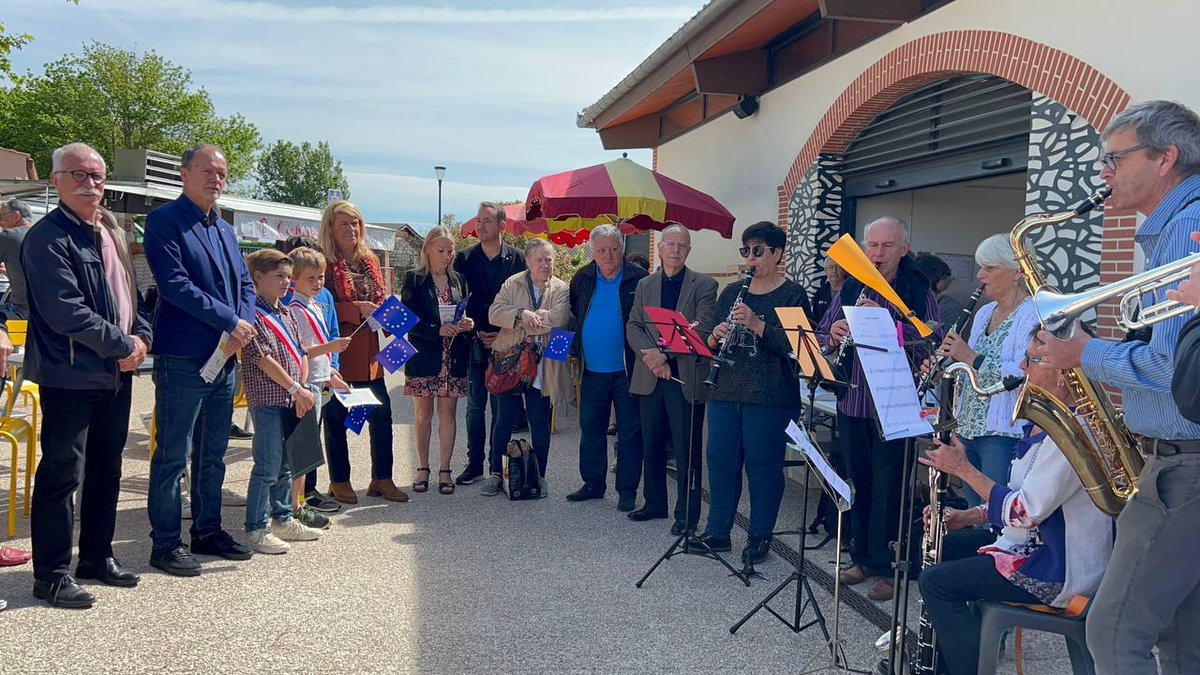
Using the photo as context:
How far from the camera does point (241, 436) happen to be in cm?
787

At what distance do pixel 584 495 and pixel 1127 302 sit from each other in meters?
4.26

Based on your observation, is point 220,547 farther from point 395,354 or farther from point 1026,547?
point 1026,547

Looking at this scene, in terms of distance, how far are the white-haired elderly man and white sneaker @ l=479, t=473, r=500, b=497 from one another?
540mm

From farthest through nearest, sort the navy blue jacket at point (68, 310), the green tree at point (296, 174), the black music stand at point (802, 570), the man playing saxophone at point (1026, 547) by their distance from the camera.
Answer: the green tree at point (296, 174), the navy blue jacket at point (68, 310), the black music stand at point (802, 570), the man playing saxophone at point (1026, 547)

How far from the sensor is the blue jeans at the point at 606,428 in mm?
5883

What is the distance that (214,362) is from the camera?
164 inches

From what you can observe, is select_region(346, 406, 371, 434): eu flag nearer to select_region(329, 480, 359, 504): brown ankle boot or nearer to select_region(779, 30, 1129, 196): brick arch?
select_region(329, 480, 359, 504): brown ankle boot

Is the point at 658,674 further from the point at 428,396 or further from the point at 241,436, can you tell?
the point at 241,436

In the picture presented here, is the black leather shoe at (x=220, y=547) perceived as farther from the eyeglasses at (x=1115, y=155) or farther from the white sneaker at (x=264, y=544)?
the eyeglasses at (x=1115, y=155)

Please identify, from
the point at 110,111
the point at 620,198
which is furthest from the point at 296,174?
the point at 620,198

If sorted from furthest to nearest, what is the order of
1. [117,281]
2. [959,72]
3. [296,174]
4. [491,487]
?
[296,174] → [491,487] → [959,72] → [117,281]

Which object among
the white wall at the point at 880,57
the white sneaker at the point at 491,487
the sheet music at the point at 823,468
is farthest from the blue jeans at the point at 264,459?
the white wall at the point at 880,57

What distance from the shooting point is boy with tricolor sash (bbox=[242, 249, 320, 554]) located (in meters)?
4.57

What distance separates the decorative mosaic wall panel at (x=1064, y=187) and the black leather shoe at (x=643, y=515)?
282cm
